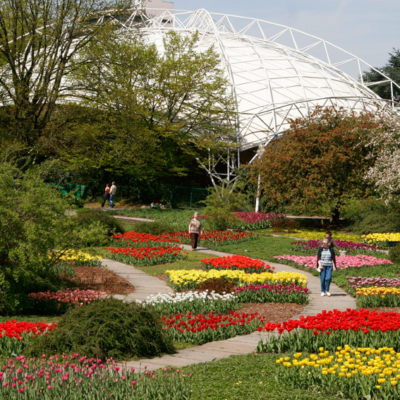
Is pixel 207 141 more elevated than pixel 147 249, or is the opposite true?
pixel 207 141

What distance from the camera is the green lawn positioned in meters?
5.22

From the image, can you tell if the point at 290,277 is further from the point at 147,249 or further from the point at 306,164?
the point at 306,164

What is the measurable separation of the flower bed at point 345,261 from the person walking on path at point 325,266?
10.3 ft

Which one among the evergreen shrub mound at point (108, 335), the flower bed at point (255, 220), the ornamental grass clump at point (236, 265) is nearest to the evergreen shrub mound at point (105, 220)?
the ornamental grass clump at point (236, 265)

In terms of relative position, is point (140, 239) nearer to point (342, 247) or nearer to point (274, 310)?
point (342, 247)

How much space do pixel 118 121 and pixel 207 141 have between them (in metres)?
7.25

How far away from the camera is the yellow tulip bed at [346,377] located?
5.04 metres

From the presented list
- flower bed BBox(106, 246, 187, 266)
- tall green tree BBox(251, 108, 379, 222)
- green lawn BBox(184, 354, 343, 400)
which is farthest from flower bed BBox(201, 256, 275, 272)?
tall green tree BBox(251, 108, 379, 222)

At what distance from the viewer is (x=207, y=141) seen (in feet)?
112

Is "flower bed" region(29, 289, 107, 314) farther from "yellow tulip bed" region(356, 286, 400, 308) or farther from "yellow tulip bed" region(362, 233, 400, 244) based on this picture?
"yellow tulip bed" region(362, 233, 400, 244)

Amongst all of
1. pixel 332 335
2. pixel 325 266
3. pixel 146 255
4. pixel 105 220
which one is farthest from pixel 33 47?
pixel 332 335

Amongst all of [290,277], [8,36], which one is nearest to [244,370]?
[290,277]

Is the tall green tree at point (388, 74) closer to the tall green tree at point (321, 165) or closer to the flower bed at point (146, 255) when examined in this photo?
the tall green tree at point (321, 165)

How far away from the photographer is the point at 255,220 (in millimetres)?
27094
